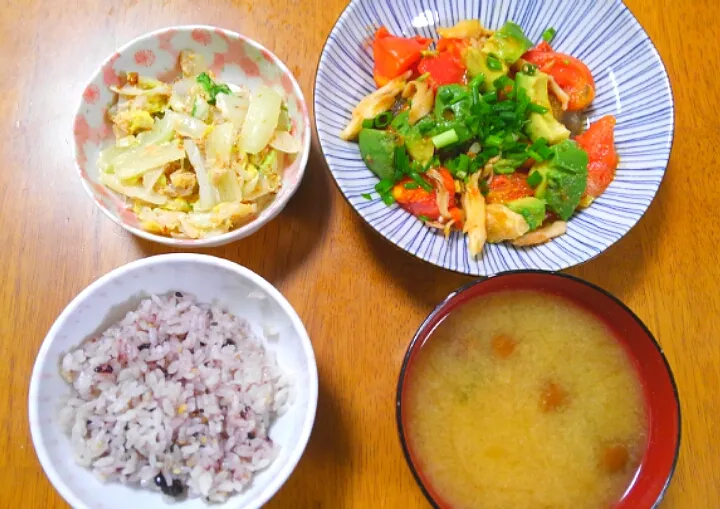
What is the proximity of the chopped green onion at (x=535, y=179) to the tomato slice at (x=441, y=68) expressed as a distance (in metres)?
0.31

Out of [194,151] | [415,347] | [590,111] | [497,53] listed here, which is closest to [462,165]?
[497,53]

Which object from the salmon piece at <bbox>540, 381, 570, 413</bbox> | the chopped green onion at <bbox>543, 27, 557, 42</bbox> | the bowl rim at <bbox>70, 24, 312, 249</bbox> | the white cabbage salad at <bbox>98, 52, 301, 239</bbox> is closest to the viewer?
the salmon piece at <bbox>540, 381, 570, 413</bbox>

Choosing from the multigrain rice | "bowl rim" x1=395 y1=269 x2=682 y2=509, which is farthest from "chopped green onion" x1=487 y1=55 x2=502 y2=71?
the multigrain rice

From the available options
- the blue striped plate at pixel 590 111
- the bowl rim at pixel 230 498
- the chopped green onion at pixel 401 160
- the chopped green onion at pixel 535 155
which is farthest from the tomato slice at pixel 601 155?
the bowl rim at pixel 230 498

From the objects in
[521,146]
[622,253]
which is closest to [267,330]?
[521,146]

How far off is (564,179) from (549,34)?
42 centimetres

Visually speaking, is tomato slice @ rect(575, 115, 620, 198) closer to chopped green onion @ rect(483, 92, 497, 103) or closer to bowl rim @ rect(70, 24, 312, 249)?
chopped green onion @ rect(483, 92, 497, 103)

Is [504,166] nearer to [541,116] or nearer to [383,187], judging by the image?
[541,116]

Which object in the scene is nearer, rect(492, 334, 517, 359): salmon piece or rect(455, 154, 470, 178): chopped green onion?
rect(492, 334, 517, 359): salmon piece

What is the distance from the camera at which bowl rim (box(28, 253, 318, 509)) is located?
1166mm

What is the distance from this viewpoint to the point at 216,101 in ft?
5.20

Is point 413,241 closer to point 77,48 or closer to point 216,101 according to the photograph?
point 216,101

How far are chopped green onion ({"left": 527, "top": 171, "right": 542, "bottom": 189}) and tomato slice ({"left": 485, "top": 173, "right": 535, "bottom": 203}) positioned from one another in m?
0.02

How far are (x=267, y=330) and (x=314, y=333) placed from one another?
146 mm
